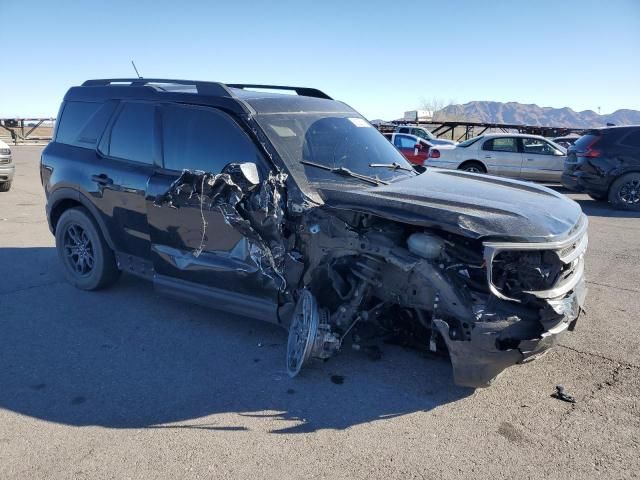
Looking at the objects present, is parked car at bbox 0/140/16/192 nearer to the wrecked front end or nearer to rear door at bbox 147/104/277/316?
rear door at bbox 147/104/277/316

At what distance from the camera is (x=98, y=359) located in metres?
4.17

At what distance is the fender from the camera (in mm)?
5234

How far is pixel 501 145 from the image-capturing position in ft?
49.1

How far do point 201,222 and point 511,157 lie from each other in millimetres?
12306

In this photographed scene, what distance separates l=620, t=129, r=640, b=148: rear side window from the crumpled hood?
803cm

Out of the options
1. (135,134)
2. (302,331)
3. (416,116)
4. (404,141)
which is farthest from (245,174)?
(416,116)

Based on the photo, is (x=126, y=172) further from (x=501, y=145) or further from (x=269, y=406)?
(x=501, y=145)

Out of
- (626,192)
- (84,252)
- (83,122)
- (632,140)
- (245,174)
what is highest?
(83,122)

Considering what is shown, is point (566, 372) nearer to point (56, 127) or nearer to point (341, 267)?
point (341, 267)

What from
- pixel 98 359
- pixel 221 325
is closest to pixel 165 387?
pixel 98 359

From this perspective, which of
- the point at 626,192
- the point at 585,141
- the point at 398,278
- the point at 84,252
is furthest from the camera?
the point at 585,141

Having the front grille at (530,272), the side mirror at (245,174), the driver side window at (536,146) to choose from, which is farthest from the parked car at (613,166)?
the side mirror at (245,174)

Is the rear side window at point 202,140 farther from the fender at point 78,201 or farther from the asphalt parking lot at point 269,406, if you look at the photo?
the asphalt parking lot at point 269,406

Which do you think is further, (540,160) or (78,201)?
(540,160)
